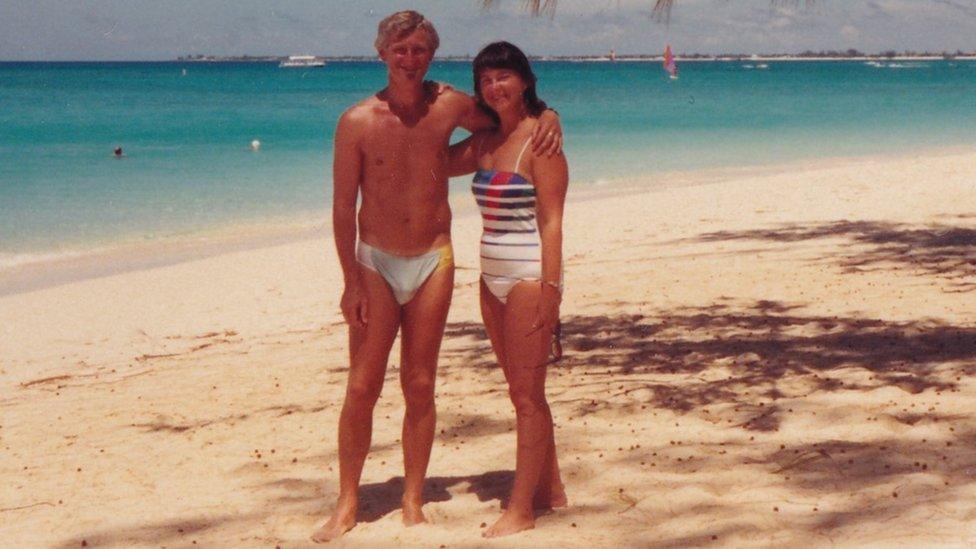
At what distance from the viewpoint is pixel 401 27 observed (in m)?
3.81

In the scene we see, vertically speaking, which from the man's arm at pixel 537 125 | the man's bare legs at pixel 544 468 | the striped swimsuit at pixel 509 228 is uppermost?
the man's arm at pixel 537 125

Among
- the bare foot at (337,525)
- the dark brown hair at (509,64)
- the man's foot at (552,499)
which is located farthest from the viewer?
the man's foot at (552,499)

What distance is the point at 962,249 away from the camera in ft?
30.5

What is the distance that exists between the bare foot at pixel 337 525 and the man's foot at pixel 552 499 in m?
0.68

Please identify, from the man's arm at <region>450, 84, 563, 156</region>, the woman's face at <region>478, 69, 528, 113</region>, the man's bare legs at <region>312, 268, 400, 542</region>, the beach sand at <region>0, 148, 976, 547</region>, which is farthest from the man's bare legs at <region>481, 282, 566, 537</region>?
the woman's face at <region>478, 69, 528, 113</region>

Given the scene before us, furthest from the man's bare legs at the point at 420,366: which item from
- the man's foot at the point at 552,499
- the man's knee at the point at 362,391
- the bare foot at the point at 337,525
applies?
the man's foot at the point at 552,499

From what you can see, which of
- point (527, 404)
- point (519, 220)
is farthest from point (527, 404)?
point (519, 220)

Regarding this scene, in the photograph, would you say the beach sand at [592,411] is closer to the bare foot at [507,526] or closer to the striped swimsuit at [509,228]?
the bare foot at [507,526]

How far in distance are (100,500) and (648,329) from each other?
11.9 ft

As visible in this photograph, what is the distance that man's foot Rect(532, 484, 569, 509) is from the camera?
4281 millimetres

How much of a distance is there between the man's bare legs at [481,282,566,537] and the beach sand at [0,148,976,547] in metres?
0.11

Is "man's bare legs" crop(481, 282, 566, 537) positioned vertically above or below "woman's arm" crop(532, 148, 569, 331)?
below

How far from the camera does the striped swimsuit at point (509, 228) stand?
3822 mm

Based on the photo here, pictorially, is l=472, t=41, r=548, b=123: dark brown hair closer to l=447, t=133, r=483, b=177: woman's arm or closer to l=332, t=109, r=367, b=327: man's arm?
l=447, t=133, r=483, b=177: woman's arm
